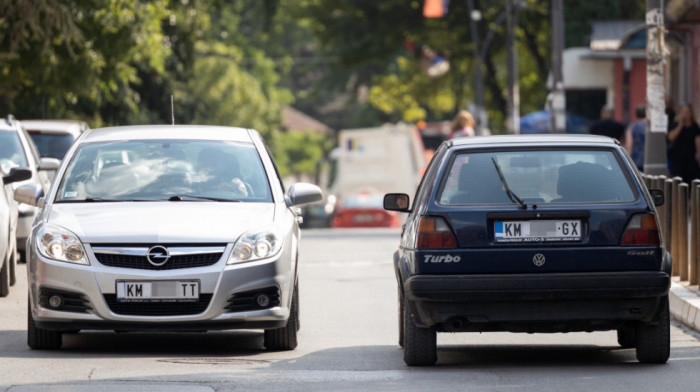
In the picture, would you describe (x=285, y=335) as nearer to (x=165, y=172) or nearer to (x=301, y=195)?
(x=301, y=195)

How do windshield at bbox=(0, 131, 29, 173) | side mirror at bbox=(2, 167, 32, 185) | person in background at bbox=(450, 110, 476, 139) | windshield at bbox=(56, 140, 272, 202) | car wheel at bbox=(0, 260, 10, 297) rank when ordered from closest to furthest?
windshield at bbox=(56, 140, 272, 202) → car wheel at bbox=(0, 260, 10, 297) → side mirror at bbox=(2, 167, 32, 185) → windshield at bbox=(0, 131, 29, 173) → person in background at bbox=(450, 110, 476, 139)

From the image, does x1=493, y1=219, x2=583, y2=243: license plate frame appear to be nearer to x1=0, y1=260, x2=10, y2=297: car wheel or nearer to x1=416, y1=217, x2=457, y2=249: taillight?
x1=416, y1=217, x2=457, y2=249: taillight

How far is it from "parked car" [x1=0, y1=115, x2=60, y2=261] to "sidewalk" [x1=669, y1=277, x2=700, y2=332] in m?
6.93

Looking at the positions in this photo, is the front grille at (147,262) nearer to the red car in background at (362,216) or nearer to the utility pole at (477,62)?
the red car in background at (362,216)

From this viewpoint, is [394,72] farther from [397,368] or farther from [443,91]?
[397,368]

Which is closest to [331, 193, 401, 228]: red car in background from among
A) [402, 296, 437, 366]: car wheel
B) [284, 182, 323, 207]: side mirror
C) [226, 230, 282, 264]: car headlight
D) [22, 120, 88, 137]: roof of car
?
[22, 120, 88, 137]: roof of car

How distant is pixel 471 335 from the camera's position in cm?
1191

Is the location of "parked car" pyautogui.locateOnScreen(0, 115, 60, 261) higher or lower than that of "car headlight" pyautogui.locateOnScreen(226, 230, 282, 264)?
lower

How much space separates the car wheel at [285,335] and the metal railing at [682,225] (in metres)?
4.04

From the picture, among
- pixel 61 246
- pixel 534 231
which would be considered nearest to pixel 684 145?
pixel 534 231

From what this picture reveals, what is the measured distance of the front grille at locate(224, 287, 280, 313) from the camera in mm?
9859

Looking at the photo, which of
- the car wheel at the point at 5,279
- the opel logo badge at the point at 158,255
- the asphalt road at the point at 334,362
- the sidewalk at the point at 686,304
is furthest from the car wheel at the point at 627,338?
the car wheel at the point at 5,279

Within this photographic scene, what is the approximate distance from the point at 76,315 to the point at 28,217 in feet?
23.7

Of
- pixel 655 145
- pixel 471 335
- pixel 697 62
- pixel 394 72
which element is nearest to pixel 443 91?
pixel 394 72
